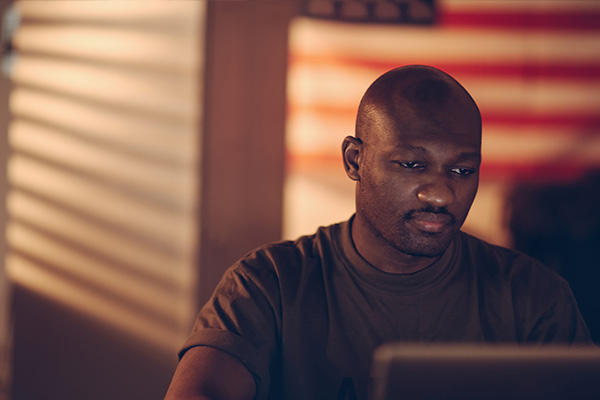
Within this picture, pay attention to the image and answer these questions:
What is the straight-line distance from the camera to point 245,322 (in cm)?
109

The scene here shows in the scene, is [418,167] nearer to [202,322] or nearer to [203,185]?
[202,322]

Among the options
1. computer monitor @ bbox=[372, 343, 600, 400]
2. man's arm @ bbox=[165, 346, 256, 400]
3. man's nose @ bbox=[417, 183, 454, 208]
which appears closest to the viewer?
computer monitor @ bbox=[372, 343, 600, 400]

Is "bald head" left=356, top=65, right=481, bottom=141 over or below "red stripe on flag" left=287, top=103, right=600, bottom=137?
over

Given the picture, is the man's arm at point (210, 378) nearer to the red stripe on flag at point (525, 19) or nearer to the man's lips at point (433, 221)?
the man's lips at point (433, 221)

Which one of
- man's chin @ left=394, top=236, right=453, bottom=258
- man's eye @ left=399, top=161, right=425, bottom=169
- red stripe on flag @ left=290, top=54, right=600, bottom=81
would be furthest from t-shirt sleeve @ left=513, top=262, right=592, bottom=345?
red stripe on flag @ left=290, top=54, right=600, bottom=81

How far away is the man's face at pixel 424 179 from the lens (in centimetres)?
109

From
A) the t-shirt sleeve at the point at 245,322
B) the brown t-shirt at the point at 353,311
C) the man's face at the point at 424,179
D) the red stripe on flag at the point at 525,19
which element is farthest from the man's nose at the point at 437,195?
the red stripe on flag at the point at 525,19

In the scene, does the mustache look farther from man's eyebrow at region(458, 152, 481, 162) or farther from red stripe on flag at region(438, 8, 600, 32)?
red stripe on flag at region(438, 8, 600, 32)

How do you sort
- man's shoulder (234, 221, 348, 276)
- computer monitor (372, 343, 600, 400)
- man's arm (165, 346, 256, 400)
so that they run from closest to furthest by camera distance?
computer monitor (372, 343, 600, 400), man's arm (165, 346, 256, 400), man's shoulder (234, 221, 348, 276)

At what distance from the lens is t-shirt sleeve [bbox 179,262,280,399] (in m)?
1.05

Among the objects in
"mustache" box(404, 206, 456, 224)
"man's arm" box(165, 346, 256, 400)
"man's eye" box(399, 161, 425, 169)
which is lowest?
"man's arm" box(165, 346, 256, 400)

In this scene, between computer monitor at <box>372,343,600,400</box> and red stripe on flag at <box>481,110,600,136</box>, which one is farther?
red stripe on flag at <box>481,110,600,136</box>

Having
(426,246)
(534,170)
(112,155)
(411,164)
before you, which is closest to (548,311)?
(426,246)

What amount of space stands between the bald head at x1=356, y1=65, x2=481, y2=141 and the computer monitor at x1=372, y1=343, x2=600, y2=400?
534mm
